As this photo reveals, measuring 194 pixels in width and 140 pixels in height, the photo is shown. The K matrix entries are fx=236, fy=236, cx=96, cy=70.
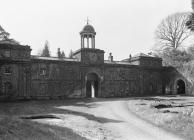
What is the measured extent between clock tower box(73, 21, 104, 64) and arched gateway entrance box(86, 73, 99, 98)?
7.46ft

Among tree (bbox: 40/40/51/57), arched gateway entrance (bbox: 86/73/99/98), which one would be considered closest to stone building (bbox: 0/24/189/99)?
arched gateway entrance (bbox: 86/73/99/98)

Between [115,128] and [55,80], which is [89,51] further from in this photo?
[115,128]

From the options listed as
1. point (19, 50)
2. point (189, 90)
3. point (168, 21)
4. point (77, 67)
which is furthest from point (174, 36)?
point (19, 50)

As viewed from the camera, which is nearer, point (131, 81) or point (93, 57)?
point (93, 57)

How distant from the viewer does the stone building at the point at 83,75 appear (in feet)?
105

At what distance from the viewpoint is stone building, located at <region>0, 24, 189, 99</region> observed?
31.9 metres

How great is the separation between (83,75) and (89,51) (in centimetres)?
390

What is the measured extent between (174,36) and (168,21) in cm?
367

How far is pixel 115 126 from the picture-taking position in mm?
16328

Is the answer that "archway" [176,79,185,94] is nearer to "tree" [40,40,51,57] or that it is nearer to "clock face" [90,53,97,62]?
"clock face" [90,53,97,62]

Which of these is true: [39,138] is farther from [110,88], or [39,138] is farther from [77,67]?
[110,88]

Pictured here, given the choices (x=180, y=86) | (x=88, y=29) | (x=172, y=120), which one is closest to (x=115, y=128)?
(x=172, y=120)

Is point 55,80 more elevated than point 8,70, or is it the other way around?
point 8,70

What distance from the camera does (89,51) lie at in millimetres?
36938
